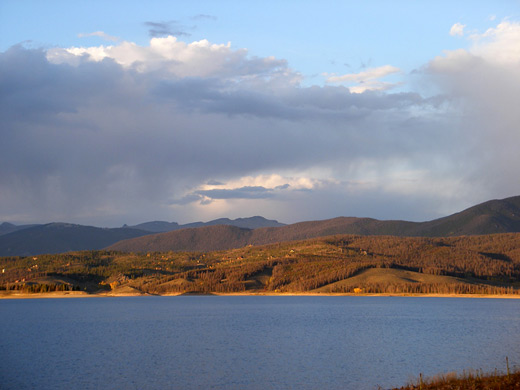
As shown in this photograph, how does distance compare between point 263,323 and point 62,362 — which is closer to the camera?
point 62,362

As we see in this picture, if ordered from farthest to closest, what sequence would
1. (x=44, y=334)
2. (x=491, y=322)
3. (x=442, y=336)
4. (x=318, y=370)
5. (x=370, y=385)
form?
(x=491, y=322) < (x=44, y=334) < (x=442, y=336) < (x=318, y=370) < (x=370, y=385)

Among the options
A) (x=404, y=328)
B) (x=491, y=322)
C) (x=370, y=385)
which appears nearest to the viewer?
(x=370, y=385)

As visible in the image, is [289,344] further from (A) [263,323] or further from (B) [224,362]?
(A) [263,323]

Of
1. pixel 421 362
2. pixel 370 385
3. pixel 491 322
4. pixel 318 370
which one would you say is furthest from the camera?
pixel 491 322

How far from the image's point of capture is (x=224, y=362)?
87.2m

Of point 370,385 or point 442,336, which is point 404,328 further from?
point 370,385

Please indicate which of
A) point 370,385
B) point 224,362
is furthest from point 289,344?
point 370,385

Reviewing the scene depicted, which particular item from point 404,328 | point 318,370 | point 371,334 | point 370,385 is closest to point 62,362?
point 318,370

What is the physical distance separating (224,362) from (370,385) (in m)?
25.2

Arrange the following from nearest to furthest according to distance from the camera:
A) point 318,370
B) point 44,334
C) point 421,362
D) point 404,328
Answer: point 318,370 < point 421,362 < point 44,334 < point 404,328

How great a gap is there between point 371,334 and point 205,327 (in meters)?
40.1

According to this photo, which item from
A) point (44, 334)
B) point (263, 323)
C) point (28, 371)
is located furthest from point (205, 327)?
point (28, 371)

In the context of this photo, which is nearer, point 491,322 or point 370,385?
point 370,385

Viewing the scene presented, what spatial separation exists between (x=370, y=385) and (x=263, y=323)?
287ft
